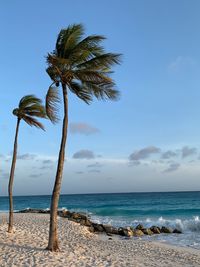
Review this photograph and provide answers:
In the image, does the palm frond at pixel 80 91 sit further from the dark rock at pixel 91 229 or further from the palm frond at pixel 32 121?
A: the dark rock at pixel 91 229

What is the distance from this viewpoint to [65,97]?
1330 cm

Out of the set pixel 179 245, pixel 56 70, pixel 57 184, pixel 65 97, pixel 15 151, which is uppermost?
pixel 56 70

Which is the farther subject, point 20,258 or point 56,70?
point 56,70

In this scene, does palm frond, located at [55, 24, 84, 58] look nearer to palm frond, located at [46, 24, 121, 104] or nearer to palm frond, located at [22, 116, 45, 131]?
palm frond, located at [46, 24, 121, 104]

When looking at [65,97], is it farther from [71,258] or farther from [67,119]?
[71,258]

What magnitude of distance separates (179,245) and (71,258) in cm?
861

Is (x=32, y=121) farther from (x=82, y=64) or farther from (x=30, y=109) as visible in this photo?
(x=82, y=64)

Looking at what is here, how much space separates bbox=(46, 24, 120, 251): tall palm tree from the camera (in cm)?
1295

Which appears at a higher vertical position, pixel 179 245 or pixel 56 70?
pixel 56 70

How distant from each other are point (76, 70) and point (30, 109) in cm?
439

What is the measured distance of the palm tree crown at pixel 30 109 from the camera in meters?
16.5

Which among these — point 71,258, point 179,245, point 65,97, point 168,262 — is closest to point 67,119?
point 65,97

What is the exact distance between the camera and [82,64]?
13102mm

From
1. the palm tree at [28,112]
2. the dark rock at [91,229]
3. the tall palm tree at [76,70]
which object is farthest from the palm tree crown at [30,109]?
the dark rock at [91,229]
